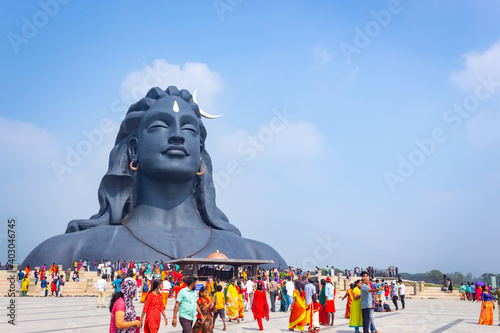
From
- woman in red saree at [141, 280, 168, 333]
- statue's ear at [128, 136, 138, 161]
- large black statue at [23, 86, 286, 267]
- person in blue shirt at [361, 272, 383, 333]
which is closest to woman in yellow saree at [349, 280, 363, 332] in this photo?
person in blue shirt at [361, 272, 383, 333]

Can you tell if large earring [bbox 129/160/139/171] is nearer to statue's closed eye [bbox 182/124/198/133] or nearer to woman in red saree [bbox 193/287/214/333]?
statue's closed eye [bbox 182/124/198/133]

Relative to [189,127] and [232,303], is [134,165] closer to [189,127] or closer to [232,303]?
[189,127]

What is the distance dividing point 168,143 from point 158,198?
371cm

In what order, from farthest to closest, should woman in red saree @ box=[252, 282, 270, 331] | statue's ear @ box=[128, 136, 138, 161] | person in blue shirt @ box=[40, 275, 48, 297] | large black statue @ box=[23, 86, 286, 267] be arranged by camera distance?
statue's ear @ box=[128, 136, 138, 161], large black statue @ box=[23, 86, 286, 267], person in blue shirt @ box=[40, 275, 48, 297], woman in red saree @ box=[252, 282, 270, 331]

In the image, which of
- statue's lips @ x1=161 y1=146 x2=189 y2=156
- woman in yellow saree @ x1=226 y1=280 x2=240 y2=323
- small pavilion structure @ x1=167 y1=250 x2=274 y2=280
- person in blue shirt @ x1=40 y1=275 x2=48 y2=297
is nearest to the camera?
woman in yellow saree @ x1=226 y1=280 x2=240 y2=323

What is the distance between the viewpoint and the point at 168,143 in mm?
30766

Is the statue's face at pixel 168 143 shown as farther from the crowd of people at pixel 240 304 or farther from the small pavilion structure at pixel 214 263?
the crowd of people at pixel 240 304

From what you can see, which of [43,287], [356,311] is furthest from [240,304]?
[43,287]

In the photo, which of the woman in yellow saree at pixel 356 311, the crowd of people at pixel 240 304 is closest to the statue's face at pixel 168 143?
the crowd of people at pixel 240 304

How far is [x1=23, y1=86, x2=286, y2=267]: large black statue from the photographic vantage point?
95.7ft

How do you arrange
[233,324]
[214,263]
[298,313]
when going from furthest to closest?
[214,263], [233,324], [298,313]

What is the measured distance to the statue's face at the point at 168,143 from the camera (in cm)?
3059

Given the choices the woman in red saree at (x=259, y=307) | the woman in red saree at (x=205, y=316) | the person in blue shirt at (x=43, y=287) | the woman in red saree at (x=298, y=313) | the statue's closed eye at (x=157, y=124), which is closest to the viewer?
the woman in red saree at (x=205, y=316)

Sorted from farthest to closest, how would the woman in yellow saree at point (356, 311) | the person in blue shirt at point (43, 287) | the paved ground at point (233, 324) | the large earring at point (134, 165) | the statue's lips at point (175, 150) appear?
1. the large earring at point (134, 165)
2. the statue's lips at point (175, 150)
3. the person in blue shirt at point (43, 287)
4. the paved ground at point (233, 324)
5. the woman in yellow saree at point (356, 311)
